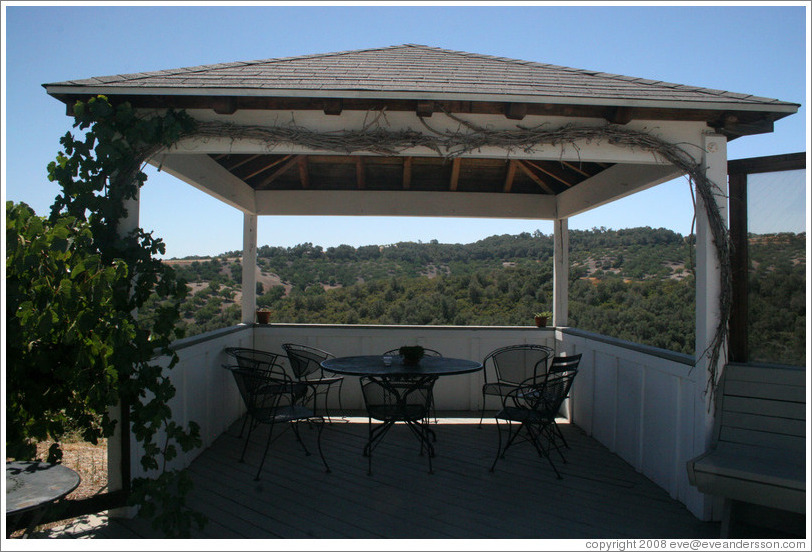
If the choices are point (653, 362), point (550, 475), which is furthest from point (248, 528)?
point (653, 362)

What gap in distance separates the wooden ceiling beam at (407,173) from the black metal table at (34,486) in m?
4.43

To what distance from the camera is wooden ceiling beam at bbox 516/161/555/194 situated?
637 centimetres

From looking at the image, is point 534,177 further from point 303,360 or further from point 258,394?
point 258,394

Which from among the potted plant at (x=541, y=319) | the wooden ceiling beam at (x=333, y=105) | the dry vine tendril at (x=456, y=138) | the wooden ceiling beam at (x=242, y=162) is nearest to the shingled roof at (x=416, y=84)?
the wooden ceiling beam at (x=333, y=105)

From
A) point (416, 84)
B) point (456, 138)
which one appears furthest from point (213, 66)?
point (456, 138)

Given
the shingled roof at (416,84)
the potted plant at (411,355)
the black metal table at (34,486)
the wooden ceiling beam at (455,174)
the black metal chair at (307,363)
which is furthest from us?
the wooden ceiling beam at (455,174)

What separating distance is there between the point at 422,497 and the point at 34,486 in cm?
236

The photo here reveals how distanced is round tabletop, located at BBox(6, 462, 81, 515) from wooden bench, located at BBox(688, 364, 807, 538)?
10.4 ft

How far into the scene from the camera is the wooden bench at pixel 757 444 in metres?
3.00

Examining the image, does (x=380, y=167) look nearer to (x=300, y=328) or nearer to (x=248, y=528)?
(x=300, y=328)

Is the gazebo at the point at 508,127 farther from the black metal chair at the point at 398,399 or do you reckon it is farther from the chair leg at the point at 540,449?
the black metal chair at the point at 398,399

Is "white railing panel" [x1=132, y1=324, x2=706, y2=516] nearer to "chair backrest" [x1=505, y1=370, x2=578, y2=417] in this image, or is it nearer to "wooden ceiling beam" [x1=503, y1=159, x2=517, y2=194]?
"chair backrest" [x1=505, y1=370, x2=578, y2=417]

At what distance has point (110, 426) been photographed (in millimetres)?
3266

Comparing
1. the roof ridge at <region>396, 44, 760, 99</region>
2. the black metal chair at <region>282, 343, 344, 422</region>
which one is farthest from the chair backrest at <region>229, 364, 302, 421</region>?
the roof ridge at <region>396, 44, 760, 99</region>
